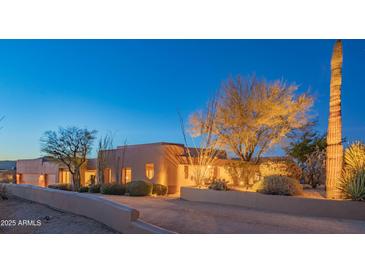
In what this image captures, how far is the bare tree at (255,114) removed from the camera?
10562mm

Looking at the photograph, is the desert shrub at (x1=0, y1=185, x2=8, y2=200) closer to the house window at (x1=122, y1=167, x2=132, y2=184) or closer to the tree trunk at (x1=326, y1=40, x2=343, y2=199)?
the house window at (x1=122, y1=167, x2=132, y2=184)

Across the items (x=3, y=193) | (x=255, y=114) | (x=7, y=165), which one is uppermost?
(x=255, y=114)

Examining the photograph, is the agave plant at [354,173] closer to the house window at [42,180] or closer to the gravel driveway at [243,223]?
the gravel driveway at [243,223]

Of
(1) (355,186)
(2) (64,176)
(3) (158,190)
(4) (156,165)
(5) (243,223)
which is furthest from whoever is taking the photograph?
(2) (64,176)

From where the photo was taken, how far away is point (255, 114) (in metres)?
10.8

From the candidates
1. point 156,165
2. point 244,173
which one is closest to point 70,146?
point 156,165

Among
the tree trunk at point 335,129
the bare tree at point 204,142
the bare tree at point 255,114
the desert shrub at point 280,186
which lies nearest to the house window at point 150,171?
the bare tree at point 204,142

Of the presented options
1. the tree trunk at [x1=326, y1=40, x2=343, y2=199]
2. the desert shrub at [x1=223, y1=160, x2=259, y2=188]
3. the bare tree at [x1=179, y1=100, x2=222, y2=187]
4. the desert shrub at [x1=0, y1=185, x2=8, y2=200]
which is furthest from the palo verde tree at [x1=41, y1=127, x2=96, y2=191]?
the tree trunk at [x1=326, y1=40, x2=343, y2=199]

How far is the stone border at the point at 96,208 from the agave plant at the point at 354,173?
4016mm

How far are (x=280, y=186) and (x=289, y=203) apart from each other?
670 mm

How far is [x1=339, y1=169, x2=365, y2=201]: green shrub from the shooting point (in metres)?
5.75

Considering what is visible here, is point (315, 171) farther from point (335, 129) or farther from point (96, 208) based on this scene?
point (96, 208)

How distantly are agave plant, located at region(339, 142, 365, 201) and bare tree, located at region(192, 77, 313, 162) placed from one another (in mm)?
3732
